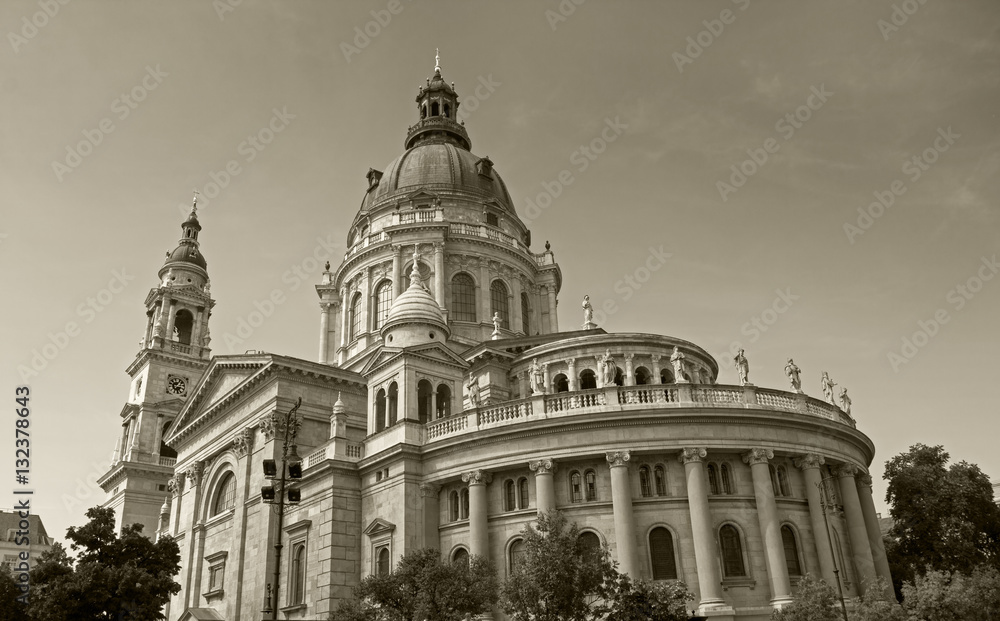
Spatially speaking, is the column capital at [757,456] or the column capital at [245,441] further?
the column capital at [245,441]

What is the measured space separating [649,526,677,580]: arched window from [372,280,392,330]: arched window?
96.1ft

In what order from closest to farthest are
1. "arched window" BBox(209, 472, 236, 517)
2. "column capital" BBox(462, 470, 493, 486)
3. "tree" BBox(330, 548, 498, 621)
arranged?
"tree" BBox(330, 548, 498, 621) → "column capital" BBox(462, 470, 493, 486) → "arched window" BBox(209, 472, 236, 517)

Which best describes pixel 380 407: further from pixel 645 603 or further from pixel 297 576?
pixel 645 603

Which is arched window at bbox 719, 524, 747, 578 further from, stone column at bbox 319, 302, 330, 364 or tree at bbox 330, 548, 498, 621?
stone column at bbox 319, 302, 330, 364

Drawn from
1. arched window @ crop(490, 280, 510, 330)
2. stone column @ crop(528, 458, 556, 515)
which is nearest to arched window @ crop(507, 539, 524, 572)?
stone column @ crop(528, 458, 556, 515)

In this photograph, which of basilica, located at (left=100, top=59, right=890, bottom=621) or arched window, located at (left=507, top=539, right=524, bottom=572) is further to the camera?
arched window, located at (left=507, top=539, right=524, bottom=572)

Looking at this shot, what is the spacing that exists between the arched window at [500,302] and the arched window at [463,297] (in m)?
1.33

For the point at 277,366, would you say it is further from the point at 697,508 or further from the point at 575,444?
the point at 697,508

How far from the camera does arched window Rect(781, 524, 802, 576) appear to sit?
2994 cm

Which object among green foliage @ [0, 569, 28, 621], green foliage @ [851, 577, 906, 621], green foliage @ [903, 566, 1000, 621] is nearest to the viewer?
green foliage @ [851, 577, 906, 621]

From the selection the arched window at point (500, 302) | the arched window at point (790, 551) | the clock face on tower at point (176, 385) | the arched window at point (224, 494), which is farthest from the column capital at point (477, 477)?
the clock face on tower at point (176, 385)

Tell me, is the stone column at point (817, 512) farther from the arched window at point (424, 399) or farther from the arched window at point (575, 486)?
the arched window at point (424, 399)

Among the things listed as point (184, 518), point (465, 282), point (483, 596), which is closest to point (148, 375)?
point (184, 518)

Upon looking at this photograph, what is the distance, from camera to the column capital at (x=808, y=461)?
1249 inches
